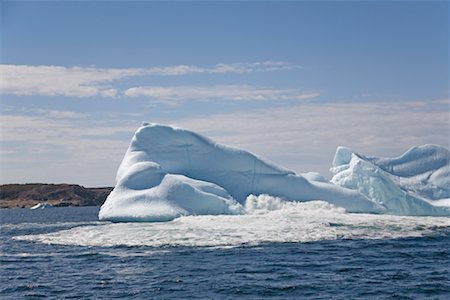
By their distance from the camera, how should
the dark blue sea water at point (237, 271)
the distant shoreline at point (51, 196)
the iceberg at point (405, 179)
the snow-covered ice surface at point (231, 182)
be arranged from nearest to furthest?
the dark blue sea water at point (237, 271) < the snow-covered ice surface at point (231, 182) < the iceberg at point (405, 179) < the distant shoreline at point (51, 196)

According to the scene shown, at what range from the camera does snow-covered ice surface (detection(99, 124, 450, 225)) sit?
132 ft

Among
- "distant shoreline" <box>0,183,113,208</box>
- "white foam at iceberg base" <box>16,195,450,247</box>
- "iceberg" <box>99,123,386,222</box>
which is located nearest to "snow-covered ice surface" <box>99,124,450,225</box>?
"iceberg" <box>99,123,386,222</box>

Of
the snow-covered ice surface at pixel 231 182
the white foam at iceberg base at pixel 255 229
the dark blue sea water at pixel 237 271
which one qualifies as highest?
the snow-covered ice surface at pixel 231 182

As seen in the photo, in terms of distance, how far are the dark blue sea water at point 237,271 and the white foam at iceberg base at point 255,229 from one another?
156 cm

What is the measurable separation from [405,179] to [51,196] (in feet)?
373

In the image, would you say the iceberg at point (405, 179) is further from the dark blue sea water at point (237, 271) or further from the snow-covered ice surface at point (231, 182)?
the dark blue sea water at point (237, 271)

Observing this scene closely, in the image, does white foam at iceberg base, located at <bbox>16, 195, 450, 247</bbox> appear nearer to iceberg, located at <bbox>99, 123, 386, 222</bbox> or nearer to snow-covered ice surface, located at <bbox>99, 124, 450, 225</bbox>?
snow-covered ice surface, located at <bbox>99, 124, 450, 225</bbox>

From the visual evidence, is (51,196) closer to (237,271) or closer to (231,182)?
(231,182)

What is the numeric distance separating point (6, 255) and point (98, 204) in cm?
11960

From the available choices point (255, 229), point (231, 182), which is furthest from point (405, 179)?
point (255, 229)

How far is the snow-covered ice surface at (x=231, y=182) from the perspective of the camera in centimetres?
4019

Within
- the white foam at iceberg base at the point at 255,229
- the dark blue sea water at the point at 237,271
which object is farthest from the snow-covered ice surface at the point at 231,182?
the dark blue sea water at the point at 237,271

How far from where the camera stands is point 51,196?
144375mm

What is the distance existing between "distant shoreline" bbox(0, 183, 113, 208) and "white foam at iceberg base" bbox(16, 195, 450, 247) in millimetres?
107420
